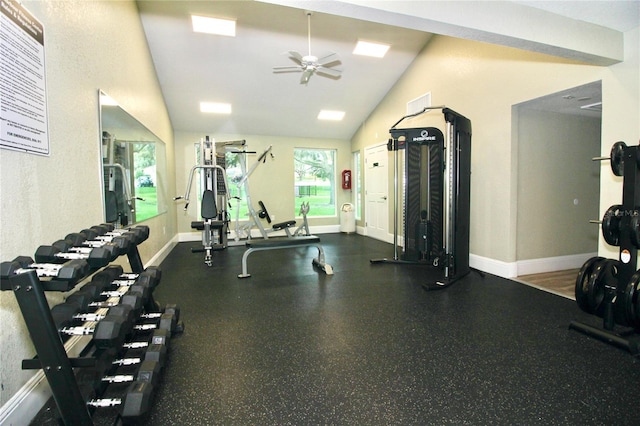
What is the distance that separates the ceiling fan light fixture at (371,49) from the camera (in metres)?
4.74

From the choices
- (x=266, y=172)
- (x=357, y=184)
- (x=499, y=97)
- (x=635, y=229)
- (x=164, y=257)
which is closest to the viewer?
(x=635, y=229)

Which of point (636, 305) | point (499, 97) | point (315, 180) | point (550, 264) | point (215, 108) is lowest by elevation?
point (550, 264)

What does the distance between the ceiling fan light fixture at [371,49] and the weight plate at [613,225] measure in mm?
3804

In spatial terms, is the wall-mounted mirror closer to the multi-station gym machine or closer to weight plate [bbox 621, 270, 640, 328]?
the multi-station gym machine

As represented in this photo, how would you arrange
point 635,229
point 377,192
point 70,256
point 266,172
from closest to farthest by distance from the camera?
1. point 70,256
2. point 635,229
3. point 377,192
4. point 266,172

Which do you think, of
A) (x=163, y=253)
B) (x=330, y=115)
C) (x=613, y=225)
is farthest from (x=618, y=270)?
(x=330, y=115)

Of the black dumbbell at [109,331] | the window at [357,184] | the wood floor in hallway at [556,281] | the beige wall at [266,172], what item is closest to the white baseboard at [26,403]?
the black dumbbell at [109,331]

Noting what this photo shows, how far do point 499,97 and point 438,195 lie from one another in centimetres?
135

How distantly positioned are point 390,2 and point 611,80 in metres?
2.24

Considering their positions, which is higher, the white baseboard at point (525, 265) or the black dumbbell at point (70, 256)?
the black dumbbell at point (70, 256)

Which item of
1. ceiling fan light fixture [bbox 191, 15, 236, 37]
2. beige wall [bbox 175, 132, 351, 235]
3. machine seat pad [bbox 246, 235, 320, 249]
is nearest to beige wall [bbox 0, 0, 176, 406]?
ceiling fan light fixture [bbox 191, 15, 236, 37]

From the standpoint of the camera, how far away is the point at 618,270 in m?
2.19

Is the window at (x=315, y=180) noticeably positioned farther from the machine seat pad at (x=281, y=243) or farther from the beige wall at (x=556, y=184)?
the beige wall at (x=556, y=184)

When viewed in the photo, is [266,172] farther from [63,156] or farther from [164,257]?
[63,156]
